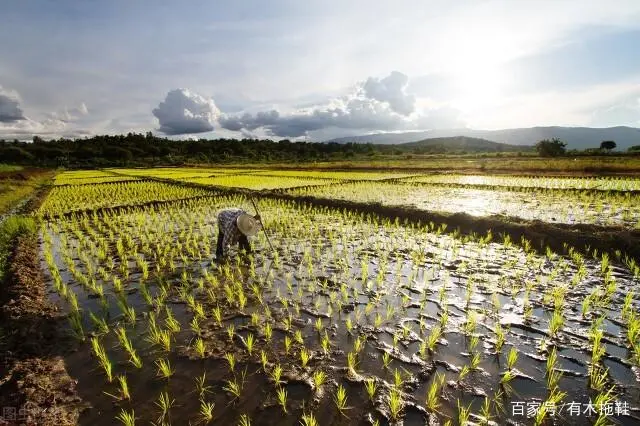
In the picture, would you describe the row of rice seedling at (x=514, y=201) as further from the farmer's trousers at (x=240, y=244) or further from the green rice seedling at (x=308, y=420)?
the green rice seedling at (x=308, y=420)

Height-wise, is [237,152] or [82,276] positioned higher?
[237,152]

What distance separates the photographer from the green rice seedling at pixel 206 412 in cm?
257

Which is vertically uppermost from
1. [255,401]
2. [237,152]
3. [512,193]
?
[237,152]

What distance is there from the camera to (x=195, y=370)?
3.16 meters

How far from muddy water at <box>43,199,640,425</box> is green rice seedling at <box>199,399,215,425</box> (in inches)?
1.7

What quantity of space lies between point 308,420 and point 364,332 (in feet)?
4.58

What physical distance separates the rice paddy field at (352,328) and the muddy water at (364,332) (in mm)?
17

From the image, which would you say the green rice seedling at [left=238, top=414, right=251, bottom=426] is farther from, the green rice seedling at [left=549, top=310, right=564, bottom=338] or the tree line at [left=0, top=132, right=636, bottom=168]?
the tree line at [left=0, top=132, right=636, bottom=168]

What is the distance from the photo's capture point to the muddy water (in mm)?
Answer: 2729

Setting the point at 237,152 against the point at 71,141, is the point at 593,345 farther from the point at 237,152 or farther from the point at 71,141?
the point at 71,141

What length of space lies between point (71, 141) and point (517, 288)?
275 feet

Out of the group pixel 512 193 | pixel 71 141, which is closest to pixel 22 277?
pixel 512 193

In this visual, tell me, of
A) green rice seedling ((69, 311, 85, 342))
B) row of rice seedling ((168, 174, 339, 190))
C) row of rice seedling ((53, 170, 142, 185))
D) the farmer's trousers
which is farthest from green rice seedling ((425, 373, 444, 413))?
row of rice seedling ((53, 170, 142, 185))

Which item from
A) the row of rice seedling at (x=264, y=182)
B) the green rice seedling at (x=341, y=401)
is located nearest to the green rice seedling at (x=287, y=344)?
the green rice seedling at (x=341, y=401)
